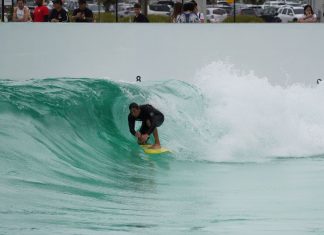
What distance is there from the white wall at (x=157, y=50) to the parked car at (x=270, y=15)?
0.60 meters

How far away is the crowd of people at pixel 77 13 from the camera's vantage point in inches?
739

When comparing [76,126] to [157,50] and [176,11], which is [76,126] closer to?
[157,50]

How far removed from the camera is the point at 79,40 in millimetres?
19328

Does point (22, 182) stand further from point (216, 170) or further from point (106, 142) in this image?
point (106, 142)

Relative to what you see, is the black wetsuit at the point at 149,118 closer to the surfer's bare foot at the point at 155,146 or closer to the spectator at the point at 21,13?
the surfer's bare foot at the point at 155,146

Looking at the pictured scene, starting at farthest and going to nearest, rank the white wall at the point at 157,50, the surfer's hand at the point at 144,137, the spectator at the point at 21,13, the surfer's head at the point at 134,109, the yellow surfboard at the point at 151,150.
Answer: the white wall at the point at 157,50 → the spectator at the point at 21,13 → the yellow surfboard at the point at 151,150 → the surfer's hand at the point at 144,137 → the surfer's head at the point at 134,109

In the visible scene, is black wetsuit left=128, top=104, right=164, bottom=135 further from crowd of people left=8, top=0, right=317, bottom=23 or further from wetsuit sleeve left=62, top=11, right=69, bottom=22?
wetsuit sleeve left=62, top=11, right=69, bottom=22

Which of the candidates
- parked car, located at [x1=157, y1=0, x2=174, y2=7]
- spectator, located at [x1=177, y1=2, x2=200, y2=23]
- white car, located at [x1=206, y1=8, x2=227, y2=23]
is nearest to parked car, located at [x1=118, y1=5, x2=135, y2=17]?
parked car, located at [x1=157, y1=0, x2=174, y2=7]

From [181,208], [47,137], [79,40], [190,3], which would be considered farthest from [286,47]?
[181,208]

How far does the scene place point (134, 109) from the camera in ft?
48.4

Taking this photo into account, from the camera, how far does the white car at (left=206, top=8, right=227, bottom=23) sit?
20.7m

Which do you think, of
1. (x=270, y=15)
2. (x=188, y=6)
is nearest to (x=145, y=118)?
(x=188, y=6)

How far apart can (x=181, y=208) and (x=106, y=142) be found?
5649 millimetres

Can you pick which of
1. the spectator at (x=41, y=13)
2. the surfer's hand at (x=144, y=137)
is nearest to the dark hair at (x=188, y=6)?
the spectator at (x=41, y=13)
